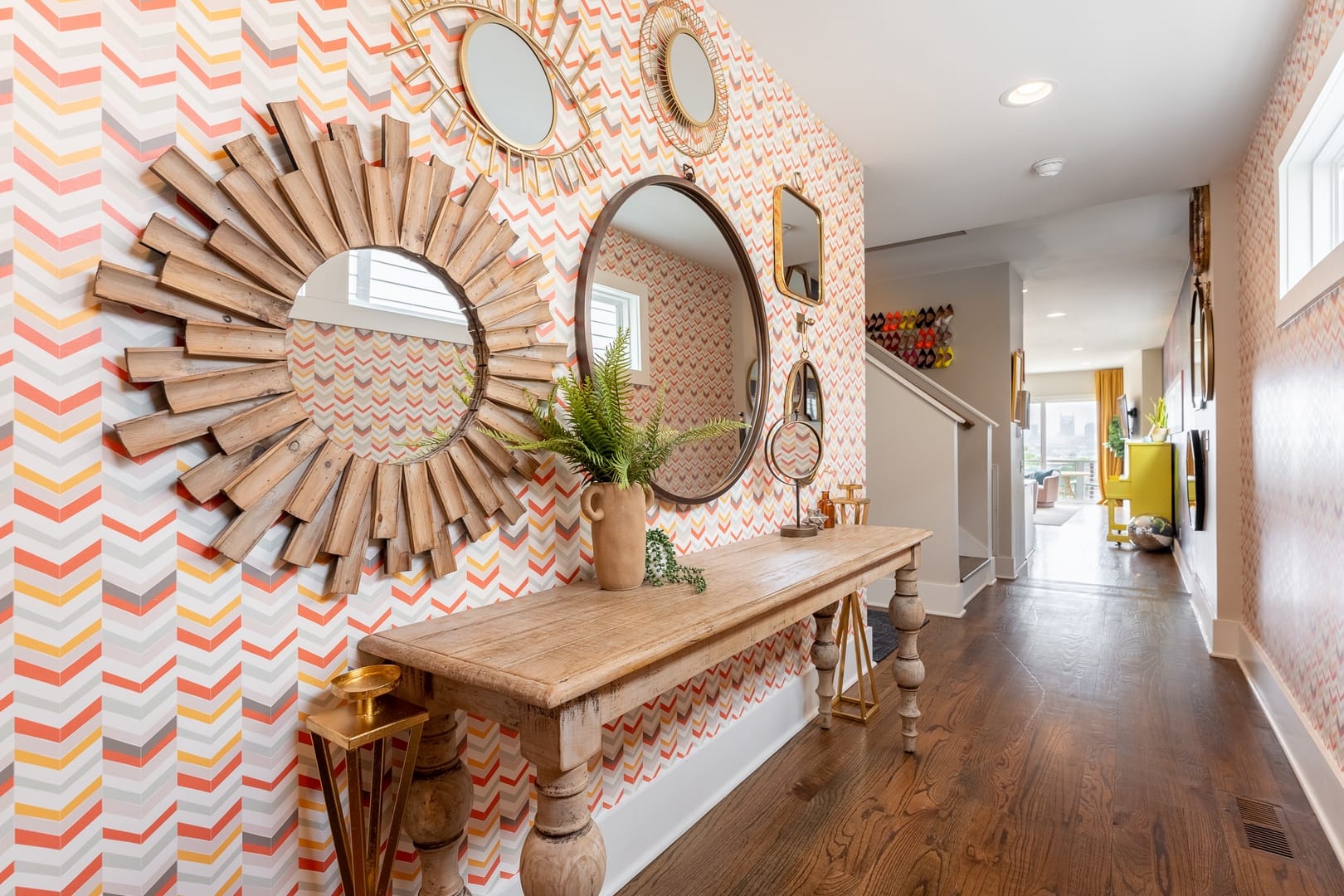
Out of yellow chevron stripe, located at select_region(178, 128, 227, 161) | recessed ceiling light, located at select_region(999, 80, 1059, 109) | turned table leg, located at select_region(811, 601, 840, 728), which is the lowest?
turned table leg, located at select_region(811, 601, 840, 728)

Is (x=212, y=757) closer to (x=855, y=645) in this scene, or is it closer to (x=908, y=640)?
(x=908, y=640)

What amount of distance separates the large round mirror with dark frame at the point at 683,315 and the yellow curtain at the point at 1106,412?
11.6 m

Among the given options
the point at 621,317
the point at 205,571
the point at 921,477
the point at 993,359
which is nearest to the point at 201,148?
the point at 205,571

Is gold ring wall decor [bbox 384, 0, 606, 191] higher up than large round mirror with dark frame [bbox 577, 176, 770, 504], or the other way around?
gold ring wall decor [bbox 384, 0, 606, 191]

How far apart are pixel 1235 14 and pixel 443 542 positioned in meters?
2.72

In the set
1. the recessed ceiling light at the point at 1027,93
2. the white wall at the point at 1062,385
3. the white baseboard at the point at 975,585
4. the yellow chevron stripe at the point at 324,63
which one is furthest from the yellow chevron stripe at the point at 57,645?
the white wall at the point at 1062,385

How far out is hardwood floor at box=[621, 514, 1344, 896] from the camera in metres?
1.57

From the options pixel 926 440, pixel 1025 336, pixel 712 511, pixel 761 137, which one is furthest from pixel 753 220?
pixel 1025 336

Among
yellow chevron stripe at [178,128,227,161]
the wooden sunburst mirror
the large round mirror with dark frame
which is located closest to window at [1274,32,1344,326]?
the large round mirror with dark frame

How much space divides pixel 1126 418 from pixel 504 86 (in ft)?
39.7

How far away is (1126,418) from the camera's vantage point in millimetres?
10680

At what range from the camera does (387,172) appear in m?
1.15

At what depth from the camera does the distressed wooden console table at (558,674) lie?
3.08 feet

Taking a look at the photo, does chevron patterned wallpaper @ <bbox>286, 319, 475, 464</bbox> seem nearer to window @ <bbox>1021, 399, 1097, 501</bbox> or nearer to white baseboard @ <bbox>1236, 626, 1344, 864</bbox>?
white baseboard @ <bbox>1236, 626, 1344, 864</bbox>
